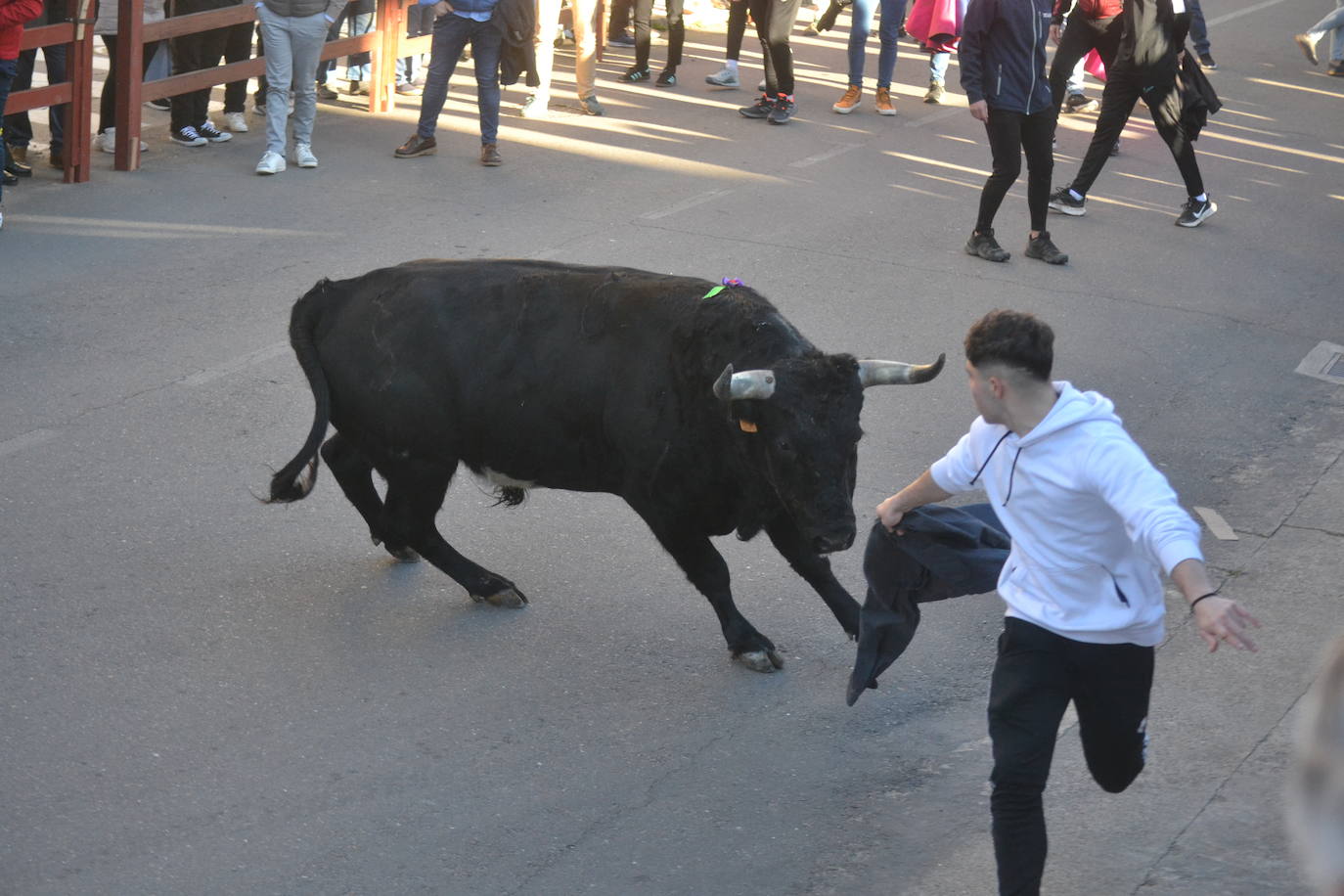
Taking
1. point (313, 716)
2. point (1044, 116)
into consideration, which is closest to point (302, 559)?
point (313, 716)

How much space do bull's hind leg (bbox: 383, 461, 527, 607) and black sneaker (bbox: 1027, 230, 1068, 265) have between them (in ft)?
19.8

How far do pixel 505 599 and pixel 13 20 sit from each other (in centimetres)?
573

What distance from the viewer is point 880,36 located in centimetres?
1510

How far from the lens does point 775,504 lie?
5.34 meters

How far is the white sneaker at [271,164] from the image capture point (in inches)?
451

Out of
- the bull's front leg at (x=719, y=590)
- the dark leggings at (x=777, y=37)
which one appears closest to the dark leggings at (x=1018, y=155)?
the dark leggings at (x=777, y=37)

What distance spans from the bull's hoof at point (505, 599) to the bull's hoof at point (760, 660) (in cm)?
91

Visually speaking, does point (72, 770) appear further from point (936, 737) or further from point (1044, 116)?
point (1044, 116)

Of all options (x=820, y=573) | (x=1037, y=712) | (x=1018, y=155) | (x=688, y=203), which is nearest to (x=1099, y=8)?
(x=1018, y=155)

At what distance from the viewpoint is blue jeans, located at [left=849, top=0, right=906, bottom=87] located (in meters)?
15.1

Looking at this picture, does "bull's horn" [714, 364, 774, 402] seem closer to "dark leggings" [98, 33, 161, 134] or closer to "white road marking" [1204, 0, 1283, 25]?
"dark leggings" [98, 33, 161, 134]

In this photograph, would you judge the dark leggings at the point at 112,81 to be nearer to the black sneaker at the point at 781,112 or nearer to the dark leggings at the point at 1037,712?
the black sneaker at the point at 781,112

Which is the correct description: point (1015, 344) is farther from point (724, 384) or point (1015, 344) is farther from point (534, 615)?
point (534, 615)

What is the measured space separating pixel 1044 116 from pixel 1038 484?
6.99 m
